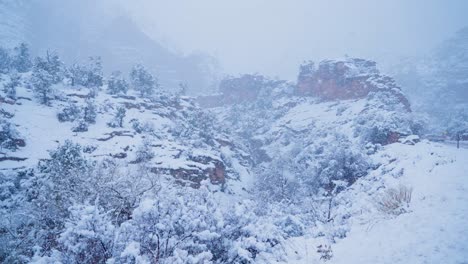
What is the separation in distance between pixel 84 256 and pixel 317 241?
5.79 m

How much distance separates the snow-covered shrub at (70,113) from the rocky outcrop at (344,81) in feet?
167

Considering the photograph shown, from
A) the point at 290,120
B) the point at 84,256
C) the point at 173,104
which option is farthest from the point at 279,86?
the point at 84,256

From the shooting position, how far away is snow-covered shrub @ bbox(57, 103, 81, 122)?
4497 centimetres

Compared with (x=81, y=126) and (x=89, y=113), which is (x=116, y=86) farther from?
(x=81, y=126)

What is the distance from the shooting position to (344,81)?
2844 inches

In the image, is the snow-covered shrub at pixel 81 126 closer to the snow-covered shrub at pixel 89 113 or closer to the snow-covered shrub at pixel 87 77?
the snow-covered shrub at pixel 89 113

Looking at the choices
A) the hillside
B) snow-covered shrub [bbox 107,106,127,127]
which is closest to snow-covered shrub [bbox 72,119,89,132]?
the hillside

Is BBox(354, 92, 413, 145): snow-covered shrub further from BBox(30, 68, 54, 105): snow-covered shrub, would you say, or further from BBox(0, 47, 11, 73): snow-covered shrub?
BBox(0, 47, 11, 73): snow-covered shrub

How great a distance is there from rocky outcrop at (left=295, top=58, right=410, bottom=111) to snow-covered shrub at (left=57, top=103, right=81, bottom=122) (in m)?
50.9

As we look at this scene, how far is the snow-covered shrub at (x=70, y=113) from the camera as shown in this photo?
148 ft

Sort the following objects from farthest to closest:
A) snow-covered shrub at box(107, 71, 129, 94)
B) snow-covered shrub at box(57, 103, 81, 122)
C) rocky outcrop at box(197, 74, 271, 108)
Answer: rocky outcrop at box(197, 74, 271, 108)
snow-covered shrub at box(107, 71, 129, 94)
snow-covered shrub at box(57, 103, 81, 122)

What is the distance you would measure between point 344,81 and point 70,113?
5305 cm

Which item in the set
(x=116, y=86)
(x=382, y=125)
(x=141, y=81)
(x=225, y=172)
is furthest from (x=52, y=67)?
(x=382, y=125)

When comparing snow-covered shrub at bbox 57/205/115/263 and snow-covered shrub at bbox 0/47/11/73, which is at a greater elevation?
snow-covered shrub at bbox 57/205/115/263
